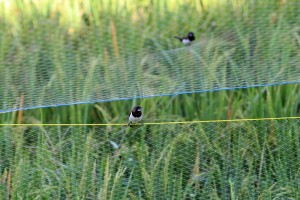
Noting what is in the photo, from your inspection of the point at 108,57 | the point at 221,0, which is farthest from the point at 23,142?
the point at 221,0

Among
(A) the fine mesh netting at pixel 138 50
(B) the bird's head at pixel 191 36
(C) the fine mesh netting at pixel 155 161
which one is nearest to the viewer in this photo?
(C) the fine mesh netting at pixel 155 161

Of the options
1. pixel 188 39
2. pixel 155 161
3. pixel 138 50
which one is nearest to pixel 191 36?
pixel 188 39

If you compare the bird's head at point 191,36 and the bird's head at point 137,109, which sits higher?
the bird's head at point 191,36

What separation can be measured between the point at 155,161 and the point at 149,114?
1.60 feet

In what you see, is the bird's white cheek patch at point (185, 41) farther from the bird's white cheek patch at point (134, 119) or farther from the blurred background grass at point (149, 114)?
the bird's white cheek patch at point (134, 119)

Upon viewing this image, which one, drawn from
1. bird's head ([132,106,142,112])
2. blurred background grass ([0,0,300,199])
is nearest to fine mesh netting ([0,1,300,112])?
blurred background grass ([0,0,300,199])

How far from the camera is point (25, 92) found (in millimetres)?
5258

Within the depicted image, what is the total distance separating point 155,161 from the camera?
5.12m

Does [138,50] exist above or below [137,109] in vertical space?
above

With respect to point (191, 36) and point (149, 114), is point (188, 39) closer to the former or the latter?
point (191, 36)

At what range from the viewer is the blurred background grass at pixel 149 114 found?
16.6ft

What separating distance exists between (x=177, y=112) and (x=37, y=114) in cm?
78

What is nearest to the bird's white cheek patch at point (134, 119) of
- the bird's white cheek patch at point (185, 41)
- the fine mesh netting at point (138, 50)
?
the fine mesh netting at point (138, 50)

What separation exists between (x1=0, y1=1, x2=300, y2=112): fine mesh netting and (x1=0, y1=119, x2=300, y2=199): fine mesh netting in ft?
0.66
